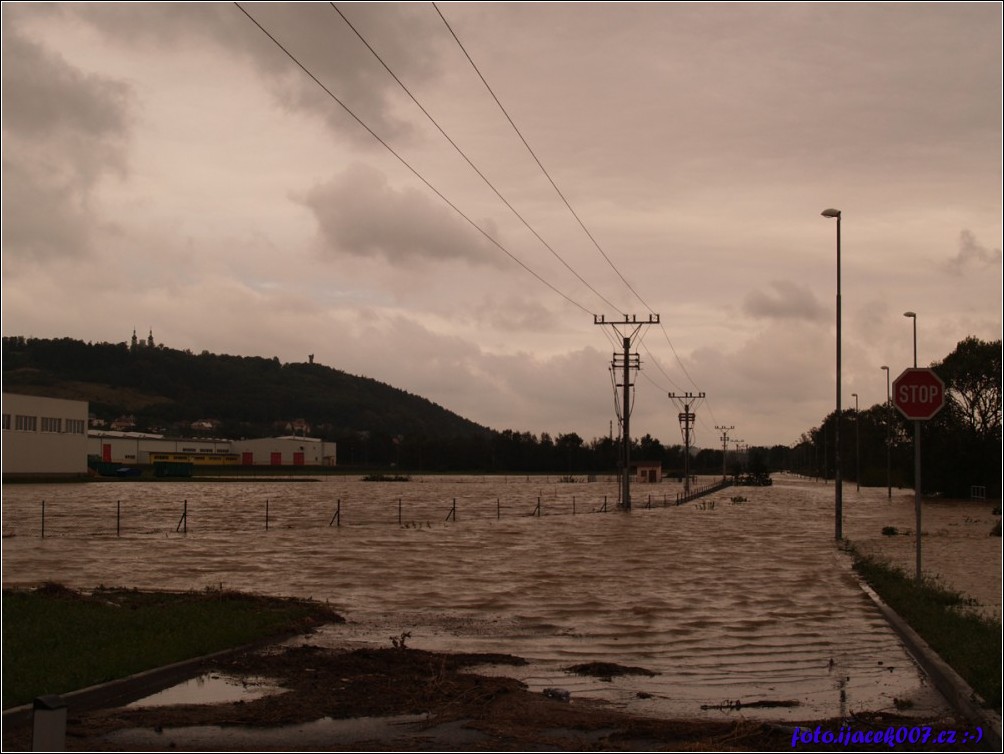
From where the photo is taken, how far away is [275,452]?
623 ft

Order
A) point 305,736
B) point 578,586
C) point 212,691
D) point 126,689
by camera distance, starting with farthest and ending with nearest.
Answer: point 578,586 → point 212,691 → point 126,689 → point 305,736

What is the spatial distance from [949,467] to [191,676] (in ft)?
314

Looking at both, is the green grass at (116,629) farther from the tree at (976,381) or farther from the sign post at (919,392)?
the tree at (976,381)

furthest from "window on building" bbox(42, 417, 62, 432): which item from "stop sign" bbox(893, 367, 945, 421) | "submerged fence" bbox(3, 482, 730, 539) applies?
"stop sign" bbox(893, 367, 945, 421)

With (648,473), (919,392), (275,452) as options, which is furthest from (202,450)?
(919,392)

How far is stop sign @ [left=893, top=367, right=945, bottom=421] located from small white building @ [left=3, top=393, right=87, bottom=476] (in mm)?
77530

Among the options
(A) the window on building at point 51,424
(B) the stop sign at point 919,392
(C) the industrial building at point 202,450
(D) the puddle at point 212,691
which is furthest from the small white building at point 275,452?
(D) the puddle at point 212,691

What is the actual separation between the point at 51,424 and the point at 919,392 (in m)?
88.8

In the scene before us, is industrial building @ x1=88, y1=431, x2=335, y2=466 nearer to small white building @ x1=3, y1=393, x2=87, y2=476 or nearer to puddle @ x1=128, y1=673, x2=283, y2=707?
small white building @ x1=3, y1=393, x2=87, y2=476

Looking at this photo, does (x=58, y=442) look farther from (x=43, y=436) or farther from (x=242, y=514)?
(x=242, y=514)

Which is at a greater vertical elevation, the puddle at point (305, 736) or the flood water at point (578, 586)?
the puddle at point (305, 736)

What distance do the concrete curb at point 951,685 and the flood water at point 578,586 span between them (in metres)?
0.20

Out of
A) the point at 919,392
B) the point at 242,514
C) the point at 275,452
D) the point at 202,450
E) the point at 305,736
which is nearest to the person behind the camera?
the point at 305,736

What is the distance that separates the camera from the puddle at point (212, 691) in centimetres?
1089
